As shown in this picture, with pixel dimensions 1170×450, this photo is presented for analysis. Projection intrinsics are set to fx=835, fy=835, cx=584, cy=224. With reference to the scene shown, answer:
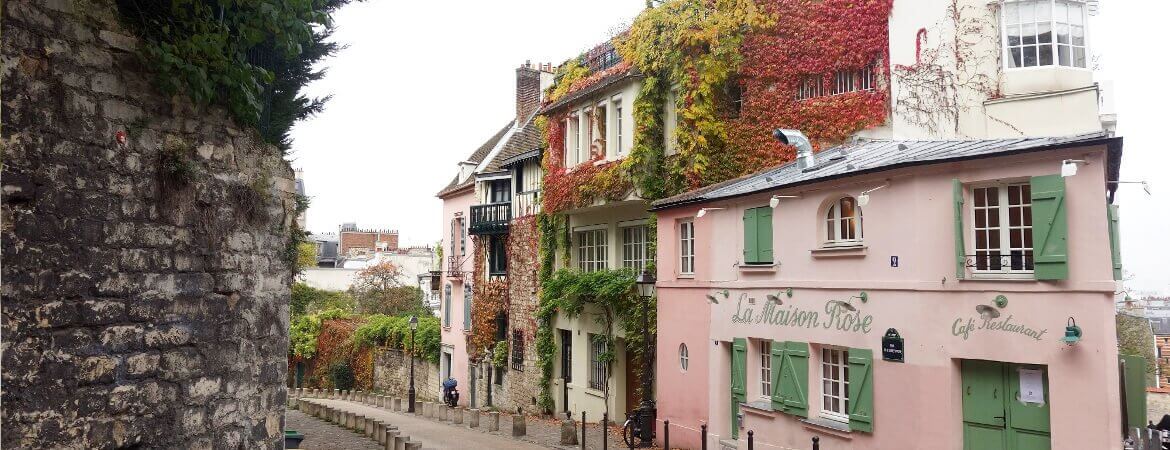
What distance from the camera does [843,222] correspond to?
1303cm

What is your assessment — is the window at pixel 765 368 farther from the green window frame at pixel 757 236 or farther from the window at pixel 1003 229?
the window at pixel 1003 229

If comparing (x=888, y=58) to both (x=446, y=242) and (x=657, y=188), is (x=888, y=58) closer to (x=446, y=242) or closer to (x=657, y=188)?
(x=657, y=188)

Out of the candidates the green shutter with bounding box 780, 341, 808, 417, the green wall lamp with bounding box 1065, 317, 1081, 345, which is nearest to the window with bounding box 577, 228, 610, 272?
the green shutter with bounding box 780, 341, 808, 417

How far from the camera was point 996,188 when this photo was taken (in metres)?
10.9

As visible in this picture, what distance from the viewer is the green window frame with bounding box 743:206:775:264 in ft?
46.5

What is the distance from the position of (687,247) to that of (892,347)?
18.7 feet

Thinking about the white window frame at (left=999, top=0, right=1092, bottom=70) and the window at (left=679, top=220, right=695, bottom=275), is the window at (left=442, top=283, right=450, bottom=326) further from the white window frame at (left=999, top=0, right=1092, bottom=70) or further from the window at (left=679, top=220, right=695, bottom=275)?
the white window frame at (left=999, top=0, right=1092, bottom=70)

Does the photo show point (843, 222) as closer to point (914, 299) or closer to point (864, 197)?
point (864, 197)

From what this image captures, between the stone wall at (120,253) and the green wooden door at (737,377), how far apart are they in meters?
9.05

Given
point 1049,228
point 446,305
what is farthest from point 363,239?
point 1049,228

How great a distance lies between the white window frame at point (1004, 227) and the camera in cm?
1051

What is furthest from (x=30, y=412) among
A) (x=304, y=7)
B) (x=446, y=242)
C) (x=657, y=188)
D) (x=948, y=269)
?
(x=446, y=242)

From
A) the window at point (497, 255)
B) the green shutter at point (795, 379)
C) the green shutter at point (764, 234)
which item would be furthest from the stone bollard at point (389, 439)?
the window at point (497, 255)

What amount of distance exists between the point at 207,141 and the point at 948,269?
907 centimetres
